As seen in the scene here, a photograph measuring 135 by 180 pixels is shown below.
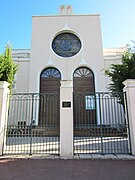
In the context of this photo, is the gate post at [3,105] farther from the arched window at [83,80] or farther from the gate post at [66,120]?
the arched window at [83,80]

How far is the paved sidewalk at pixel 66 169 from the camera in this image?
12.6 feet

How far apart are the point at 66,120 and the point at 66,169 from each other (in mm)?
1982

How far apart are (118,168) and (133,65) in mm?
4993

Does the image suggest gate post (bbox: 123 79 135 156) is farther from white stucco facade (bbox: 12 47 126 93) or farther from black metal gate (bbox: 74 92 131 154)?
white stucco facade (bbox: 12 47 126 93)

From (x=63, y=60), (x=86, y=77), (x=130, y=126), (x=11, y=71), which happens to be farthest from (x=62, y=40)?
(x=130, y=126)

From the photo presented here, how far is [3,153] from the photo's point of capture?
622cm

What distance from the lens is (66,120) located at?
6109mm

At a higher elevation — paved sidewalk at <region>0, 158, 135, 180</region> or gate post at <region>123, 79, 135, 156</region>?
gate post at <region>123, 79, 135, 156</region>

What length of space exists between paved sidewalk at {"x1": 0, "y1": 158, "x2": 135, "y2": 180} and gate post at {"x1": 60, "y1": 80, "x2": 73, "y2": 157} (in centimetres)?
61

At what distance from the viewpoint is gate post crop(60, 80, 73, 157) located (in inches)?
231

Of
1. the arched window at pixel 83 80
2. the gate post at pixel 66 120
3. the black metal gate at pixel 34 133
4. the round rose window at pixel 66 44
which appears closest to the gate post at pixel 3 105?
the black metal gate at pixel 34 133

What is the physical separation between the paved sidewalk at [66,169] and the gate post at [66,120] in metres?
0.61

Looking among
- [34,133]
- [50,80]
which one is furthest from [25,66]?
[34,133]

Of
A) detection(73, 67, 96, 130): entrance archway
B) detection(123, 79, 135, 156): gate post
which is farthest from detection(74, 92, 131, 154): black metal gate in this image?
detection(123, 79, 135, 156): gate post
